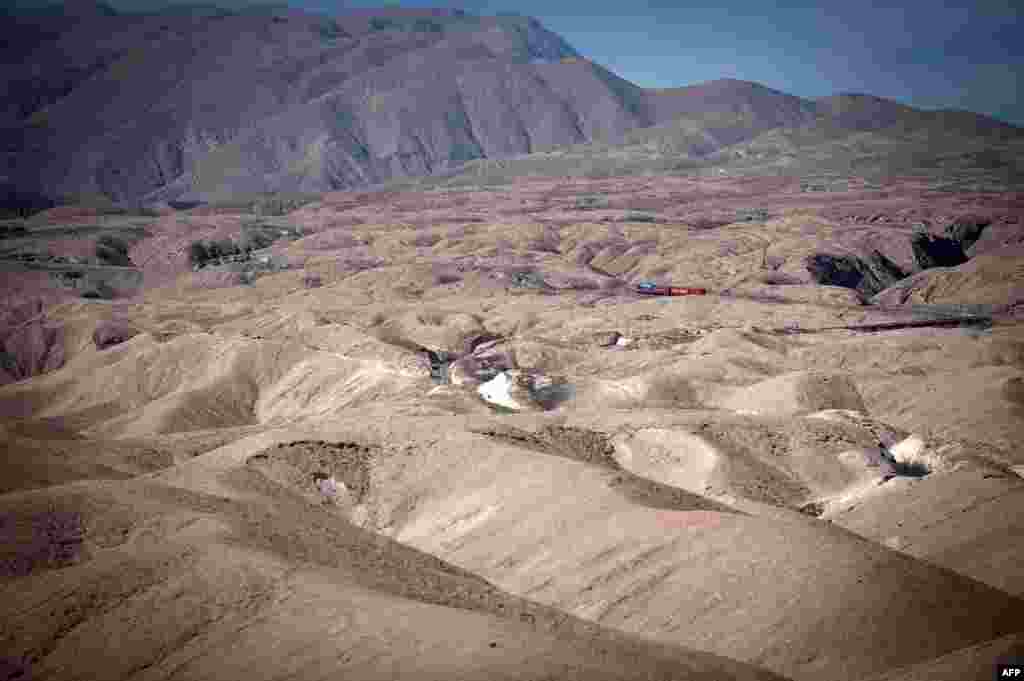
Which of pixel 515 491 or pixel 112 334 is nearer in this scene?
pixel 515 491

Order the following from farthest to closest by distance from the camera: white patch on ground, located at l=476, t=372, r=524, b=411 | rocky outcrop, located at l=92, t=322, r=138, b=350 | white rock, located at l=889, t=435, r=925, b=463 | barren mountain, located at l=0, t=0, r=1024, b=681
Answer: rocky outcrop, located at l=92, t=322, r=138, b=350 → white patch on ground, located at l=476, t=372, r=524, b=411 → white rock, located at l=889, t=435, r=925, b=463 → barren mountain, located at l=0, t=0, r=1024, b=681

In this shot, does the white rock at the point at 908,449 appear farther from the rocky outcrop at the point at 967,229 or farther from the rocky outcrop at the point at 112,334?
the rocky outcrop at the point at 967,229

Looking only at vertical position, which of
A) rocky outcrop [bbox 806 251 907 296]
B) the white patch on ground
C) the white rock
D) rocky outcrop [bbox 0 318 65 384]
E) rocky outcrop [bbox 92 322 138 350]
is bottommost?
rocky outcrop [bbox 0 318 65 384]

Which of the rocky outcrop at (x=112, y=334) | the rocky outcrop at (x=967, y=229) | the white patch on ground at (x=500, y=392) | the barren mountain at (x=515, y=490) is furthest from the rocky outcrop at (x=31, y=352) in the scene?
the rocky outcrop at (x=967, y=229)

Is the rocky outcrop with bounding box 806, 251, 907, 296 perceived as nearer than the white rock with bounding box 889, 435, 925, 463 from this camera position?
No

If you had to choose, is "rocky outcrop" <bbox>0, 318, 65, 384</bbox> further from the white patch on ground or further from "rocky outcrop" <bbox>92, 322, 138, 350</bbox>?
the white patch on ground

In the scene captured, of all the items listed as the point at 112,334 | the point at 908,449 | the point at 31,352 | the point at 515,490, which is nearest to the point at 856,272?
the point at 908,449

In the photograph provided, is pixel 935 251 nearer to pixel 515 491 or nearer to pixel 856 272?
pixel 856 272

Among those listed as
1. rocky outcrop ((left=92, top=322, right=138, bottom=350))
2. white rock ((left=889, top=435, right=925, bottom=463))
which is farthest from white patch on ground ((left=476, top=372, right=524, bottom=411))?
rocky outcrop ((left=92, top=322, right=138, bottom=350))

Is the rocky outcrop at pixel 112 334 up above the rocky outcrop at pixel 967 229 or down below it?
below
